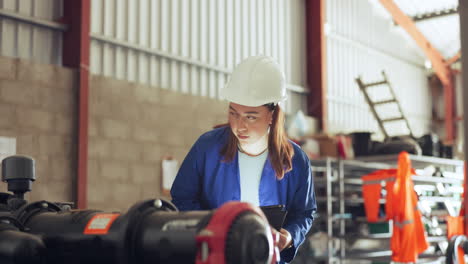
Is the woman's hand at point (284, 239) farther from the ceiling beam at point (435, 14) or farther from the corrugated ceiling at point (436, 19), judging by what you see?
the ceiling beam at point (435, 14)

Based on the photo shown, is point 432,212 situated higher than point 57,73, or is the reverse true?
point 57,73

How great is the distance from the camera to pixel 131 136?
9180 millimetres

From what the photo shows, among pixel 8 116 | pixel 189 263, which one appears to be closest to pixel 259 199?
pixel 189 263

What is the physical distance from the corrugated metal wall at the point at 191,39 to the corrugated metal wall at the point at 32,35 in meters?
0.56

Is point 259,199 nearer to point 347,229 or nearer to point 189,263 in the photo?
point 189,263

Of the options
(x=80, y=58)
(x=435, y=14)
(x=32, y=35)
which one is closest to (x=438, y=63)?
(x=435, y=14)

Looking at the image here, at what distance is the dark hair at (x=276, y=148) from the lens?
8.50 ft

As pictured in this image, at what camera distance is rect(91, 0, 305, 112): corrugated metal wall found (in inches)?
366

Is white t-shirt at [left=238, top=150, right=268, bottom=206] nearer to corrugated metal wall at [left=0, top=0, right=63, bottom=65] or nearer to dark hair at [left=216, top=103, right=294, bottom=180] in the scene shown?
dark hair at [left=216, top=103, right=294, bottom=180]

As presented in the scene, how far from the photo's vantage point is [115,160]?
350 inches

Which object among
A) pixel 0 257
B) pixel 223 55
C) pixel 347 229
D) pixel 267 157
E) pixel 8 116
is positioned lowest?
pixel 347 229

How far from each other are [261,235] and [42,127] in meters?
7.17

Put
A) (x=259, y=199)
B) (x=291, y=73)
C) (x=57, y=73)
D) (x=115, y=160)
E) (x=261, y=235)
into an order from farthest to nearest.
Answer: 1. (x=291, y=73)
2. (x=115, y=160)
3. (x=57, y=73)
4. (x=259, y=199)
5. (x=261, y=235)

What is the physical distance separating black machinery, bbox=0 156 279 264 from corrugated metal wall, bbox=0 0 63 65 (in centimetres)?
687
